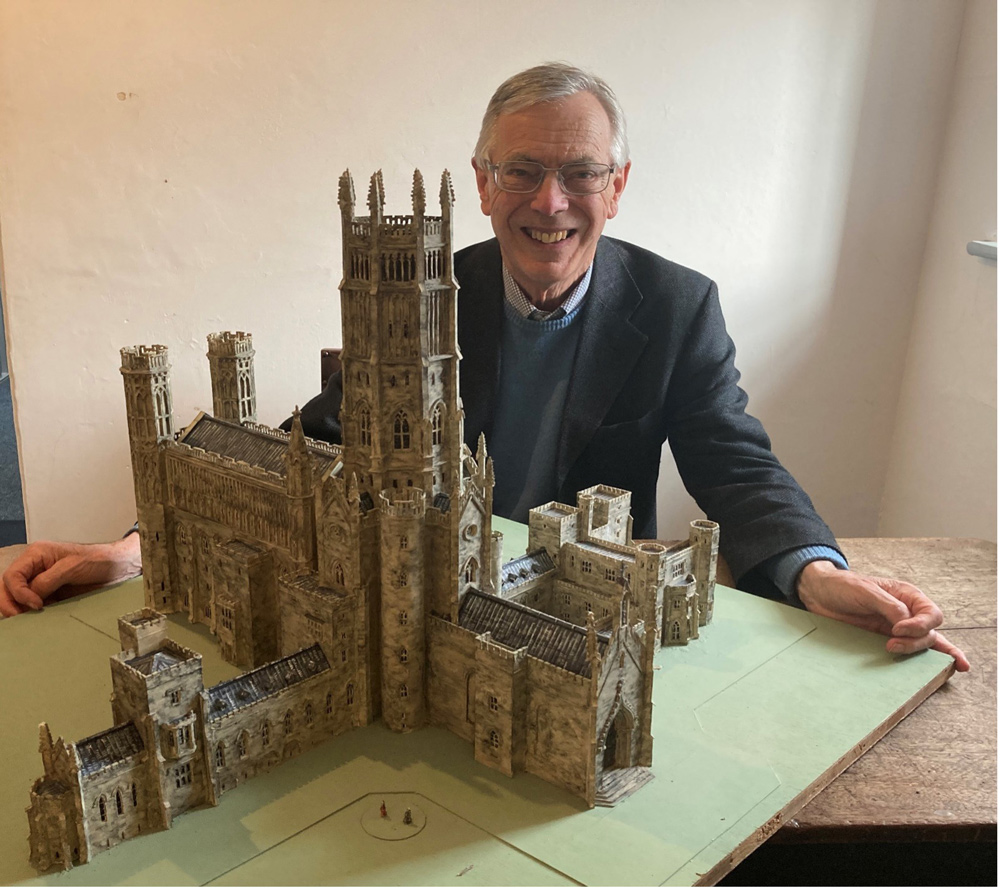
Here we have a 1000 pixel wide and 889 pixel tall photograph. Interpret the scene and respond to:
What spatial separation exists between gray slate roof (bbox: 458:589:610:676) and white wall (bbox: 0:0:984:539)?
13.3 meters

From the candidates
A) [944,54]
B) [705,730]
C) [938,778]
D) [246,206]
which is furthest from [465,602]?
[944,54]

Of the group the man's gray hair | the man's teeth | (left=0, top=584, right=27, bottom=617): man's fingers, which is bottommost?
(left=0, top=584, right=27, bottom=617): man's fingers

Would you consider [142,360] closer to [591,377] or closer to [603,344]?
[591,377]

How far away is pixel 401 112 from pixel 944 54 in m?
18.3

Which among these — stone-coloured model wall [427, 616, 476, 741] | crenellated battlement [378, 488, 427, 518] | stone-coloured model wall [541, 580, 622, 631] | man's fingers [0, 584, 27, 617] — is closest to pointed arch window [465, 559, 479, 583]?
stone-coloured model wall [427, 616, 476, 741]

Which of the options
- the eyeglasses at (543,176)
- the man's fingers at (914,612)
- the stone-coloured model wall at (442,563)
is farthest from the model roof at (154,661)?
the man's fingers at (914,612)

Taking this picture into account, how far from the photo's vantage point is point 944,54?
31.3 m

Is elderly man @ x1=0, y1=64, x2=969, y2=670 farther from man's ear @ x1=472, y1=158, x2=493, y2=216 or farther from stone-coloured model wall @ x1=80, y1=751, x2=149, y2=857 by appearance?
stone-coloured model wall @ x1=80, y1=751, x2=149, y2=857

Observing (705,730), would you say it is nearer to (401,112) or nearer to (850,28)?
(401,112)

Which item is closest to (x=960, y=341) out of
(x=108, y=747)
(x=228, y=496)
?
(x=228, y=496)

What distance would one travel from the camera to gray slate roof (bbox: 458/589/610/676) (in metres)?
17.4

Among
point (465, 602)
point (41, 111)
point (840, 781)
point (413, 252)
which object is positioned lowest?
point (840, 781)

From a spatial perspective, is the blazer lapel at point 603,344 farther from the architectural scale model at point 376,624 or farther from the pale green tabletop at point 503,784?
the pale green tabletop at point 503,784

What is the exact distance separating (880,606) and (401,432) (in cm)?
1209
